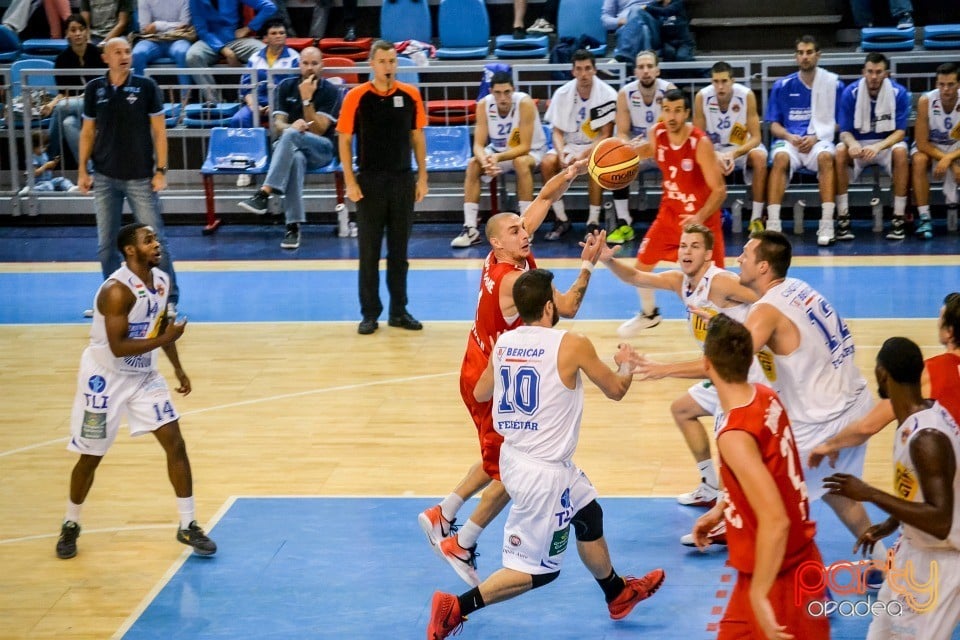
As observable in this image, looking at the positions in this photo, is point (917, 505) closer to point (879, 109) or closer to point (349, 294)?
point (349, 294)

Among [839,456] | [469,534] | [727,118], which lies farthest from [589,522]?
[727,118]

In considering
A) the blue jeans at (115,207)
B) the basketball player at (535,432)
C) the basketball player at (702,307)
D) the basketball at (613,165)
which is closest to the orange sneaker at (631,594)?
the basketball player at (535,432)

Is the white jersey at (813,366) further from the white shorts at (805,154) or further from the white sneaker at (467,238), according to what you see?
the white sneaker at (467,238)

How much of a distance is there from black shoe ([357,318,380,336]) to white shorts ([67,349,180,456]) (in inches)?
173

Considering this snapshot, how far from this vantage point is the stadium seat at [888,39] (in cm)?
1570

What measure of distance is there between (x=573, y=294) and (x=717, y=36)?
40.0ft

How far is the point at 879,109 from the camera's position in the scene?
1363 centimetres

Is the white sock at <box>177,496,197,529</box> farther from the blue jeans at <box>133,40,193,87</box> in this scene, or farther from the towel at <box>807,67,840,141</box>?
the blue jeans at <box>133,40,193,87</box>

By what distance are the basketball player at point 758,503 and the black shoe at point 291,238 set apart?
10.3 meters

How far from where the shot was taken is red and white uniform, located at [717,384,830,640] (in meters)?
4.16

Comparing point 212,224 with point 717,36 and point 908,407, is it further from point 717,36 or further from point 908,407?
point 908,407

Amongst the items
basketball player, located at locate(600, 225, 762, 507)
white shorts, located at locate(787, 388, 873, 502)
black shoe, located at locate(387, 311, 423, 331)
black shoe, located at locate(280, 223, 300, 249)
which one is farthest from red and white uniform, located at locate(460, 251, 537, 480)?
black shoe, located at locate(280, 223, 300, 249)

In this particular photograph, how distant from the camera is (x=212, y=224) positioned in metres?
15.2

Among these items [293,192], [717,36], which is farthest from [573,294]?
[717,36]
